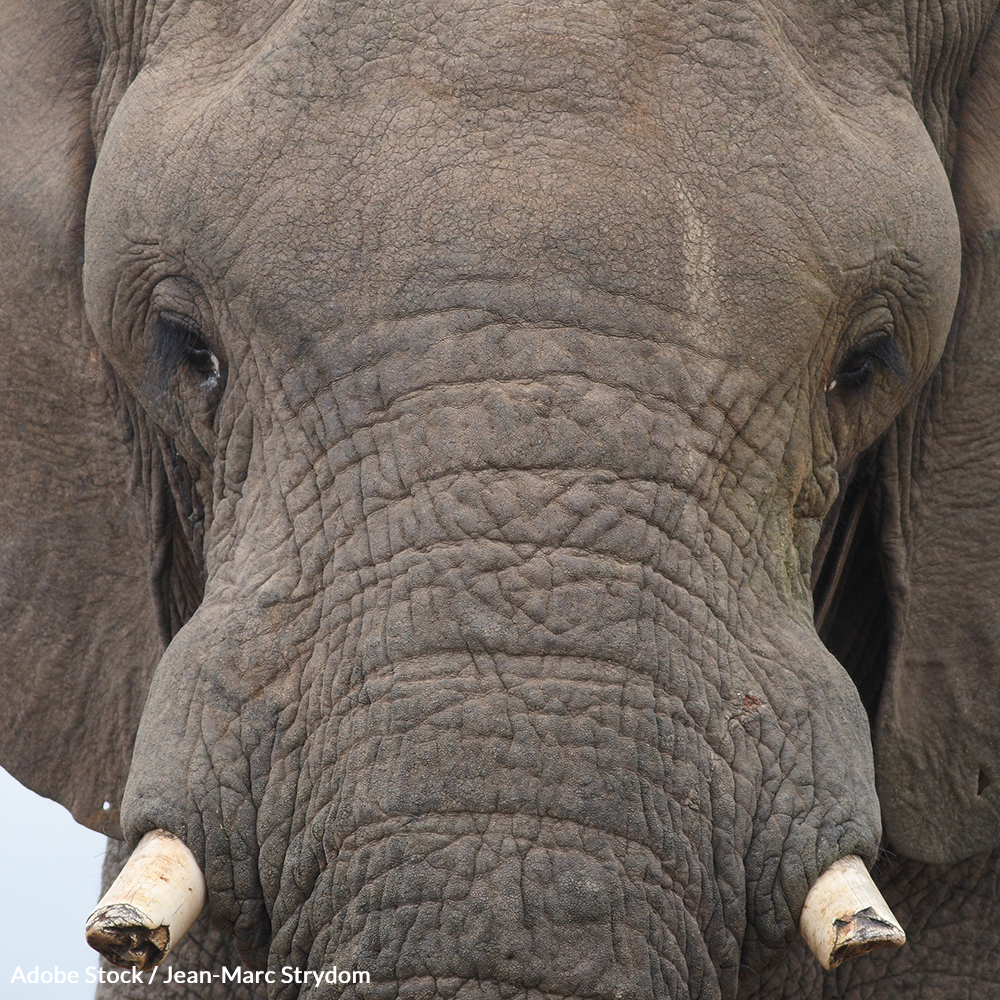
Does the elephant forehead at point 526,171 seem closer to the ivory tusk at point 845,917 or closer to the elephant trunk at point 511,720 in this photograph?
the elephant trunk at point 511,720

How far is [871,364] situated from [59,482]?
165cm

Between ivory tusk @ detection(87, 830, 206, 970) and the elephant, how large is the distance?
1.5 inches

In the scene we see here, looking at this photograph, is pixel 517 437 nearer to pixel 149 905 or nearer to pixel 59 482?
pixel 149 905

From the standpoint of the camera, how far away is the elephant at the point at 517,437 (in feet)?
7.05

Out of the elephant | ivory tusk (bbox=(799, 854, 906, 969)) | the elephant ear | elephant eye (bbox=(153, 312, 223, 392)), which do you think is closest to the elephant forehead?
the elephant

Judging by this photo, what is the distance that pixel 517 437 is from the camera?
2.22 meters

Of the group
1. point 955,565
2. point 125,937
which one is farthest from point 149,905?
point 955,565

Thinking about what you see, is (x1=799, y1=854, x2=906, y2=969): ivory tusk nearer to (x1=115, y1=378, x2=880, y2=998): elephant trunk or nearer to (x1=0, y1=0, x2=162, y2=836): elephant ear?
(x1=115, y1=378, x2=880, y2=998): elephant trunk

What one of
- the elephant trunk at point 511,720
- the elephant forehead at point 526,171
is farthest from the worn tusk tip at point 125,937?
the elephant forehead at point 526,171

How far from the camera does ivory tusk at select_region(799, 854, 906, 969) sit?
2119 mm

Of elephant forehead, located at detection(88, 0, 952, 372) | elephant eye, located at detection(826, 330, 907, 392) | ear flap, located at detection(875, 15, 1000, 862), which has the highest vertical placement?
elephant forehead, located at detection(88, 0, 952, 372)

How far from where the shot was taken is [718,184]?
7.81 feet

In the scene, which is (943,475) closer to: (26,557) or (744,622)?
(744,622)

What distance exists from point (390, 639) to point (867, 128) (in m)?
1.19
